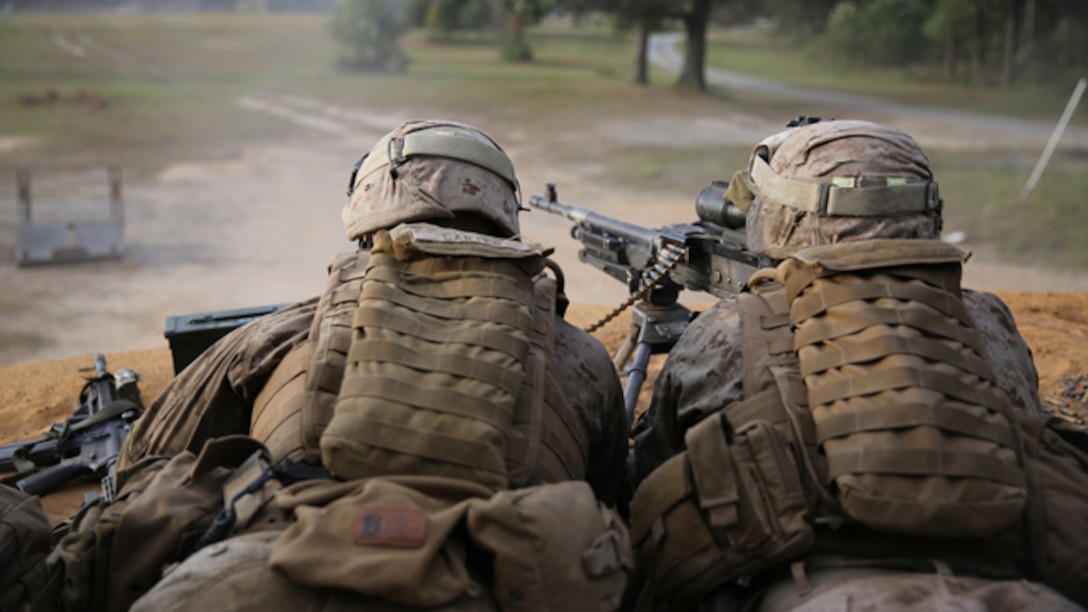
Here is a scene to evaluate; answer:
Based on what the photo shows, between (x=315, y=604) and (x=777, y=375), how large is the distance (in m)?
1.30

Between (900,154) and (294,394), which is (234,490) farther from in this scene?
(900,154)

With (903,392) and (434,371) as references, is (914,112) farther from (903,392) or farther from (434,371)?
(434,371)

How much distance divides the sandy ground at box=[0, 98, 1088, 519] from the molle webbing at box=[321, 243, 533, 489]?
2659mm

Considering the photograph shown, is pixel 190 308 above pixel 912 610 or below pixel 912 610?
below

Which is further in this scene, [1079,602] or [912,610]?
[1079,602]

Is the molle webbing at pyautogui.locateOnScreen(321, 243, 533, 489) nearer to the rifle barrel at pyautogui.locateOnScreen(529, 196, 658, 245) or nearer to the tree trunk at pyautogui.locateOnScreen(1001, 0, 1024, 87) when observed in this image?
the rifle barrel at pyautogui.locateOnScreen(529, 196, 658, 245)

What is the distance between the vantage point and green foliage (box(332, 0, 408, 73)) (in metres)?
26.3

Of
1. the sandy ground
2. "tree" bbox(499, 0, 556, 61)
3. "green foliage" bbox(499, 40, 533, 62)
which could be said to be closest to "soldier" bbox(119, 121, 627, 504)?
the sandy ground

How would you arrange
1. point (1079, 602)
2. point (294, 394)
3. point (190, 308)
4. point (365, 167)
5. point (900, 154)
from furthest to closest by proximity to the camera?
1. point (190, 308)
2. point (365, 167)
3. point (900, 154)
4. point (294, 394)
5. point (1079, 602)

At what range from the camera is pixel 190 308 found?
34.7ft

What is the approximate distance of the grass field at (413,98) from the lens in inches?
609

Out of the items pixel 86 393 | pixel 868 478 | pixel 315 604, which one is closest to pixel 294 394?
pixel 315 604

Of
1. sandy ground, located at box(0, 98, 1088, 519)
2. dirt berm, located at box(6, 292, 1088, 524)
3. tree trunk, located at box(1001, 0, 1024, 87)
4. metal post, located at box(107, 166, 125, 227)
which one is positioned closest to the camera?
dirt berm, located at box(6, 292, 1088, 524)

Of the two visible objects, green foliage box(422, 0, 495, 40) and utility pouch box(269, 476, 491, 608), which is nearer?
utility pouch box(269, 476, 491, 608)
